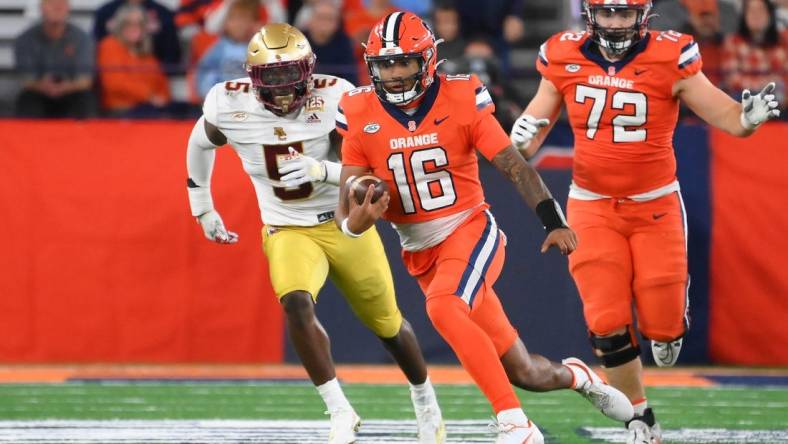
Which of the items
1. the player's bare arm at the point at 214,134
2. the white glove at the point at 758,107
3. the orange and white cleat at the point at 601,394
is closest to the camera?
the white glove at the point at 758,107

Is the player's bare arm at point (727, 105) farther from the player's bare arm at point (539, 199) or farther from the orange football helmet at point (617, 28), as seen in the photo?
the player's bare arm at point (539, 199)

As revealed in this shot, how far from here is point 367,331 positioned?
887 cm

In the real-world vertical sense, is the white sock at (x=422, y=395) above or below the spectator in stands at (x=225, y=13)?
above

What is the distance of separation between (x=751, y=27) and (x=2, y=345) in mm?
5345

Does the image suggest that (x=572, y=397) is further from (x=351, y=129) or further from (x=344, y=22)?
(x=344, y=22)

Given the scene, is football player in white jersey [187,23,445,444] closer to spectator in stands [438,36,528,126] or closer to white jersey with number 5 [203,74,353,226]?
white jersey with number 5 [203,74,353,226]

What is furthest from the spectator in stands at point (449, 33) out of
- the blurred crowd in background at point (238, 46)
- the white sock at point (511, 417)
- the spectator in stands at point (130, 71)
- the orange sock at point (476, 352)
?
the white sock at point (511, 417)

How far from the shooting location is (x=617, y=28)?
5727 millimetres

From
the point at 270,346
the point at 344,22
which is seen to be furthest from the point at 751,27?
the point at 270,346

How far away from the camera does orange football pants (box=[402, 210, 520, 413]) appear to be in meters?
5.14

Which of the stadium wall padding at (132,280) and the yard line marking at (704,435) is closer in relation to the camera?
the yard line marking at (704,435)

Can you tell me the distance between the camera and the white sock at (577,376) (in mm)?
5559

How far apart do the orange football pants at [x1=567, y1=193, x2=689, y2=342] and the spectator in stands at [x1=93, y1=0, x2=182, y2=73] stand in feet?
15.7

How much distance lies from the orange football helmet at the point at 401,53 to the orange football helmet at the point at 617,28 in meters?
0.75
